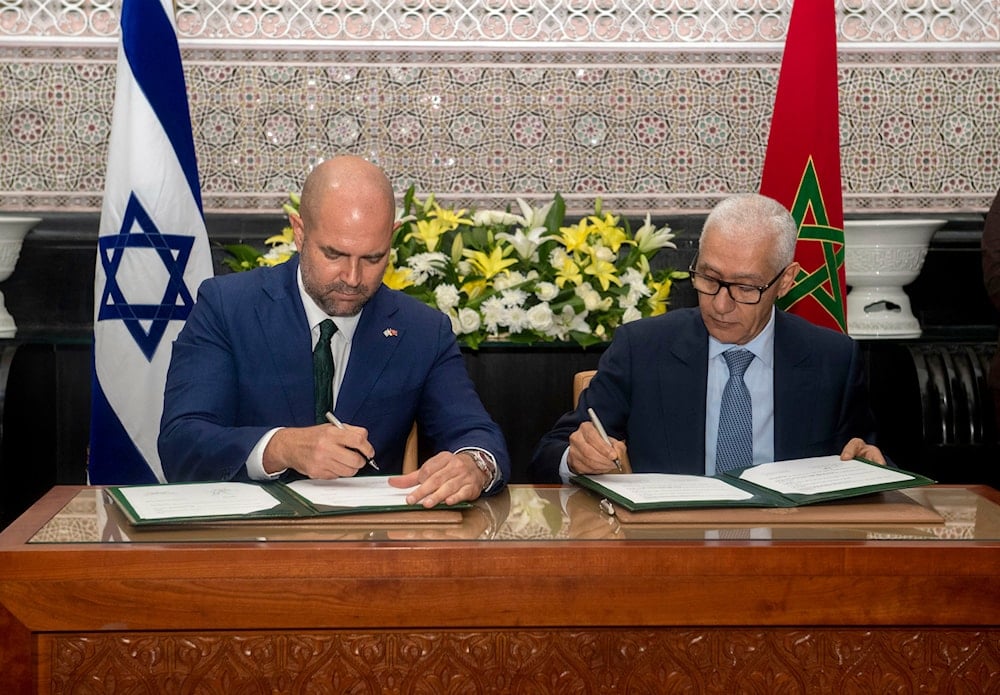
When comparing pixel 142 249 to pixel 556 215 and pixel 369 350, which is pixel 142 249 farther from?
pixel 556 215

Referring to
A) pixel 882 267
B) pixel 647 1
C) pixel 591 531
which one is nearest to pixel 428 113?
→ pixel 647 1

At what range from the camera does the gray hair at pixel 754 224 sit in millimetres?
2750

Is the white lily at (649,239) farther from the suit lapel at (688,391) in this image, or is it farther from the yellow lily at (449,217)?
the suit lapel at (688,391)

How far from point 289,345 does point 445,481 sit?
797 millimetres

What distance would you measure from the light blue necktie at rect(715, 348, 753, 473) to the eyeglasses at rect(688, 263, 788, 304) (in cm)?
21

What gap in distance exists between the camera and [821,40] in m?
4.03

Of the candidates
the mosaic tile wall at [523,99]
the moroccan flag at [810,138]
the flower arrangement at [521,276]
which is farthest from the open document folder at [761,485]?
the mosaic tile wall at [523,99]

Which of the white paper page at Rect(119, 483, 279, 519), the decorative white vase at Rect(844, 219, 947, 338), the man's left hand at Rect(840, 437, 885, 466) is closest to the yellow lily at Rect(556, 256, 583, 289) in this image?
the decorative white vase at Rect(844, 219, 947, 338)

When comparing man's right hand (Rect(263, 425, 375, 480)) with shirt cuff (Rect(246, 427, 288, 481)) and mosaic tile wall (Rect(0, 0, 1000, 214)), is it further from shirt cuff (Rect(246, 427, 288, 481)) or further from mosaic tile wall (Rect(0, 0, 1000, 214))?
mosaic tile wall (Rect(0, 0, 1000, 214))

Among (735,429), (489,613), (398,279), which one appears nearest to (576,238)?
(398,279)

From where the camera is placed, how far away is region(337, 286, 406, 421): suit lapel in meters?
2.78

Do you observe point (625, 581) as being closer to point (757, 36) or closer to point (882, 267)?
point (882, 267)

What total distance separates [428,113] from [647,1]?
0.93 metres

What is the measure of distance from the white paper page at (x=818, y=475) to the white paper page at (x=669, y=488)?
8 centimetres
